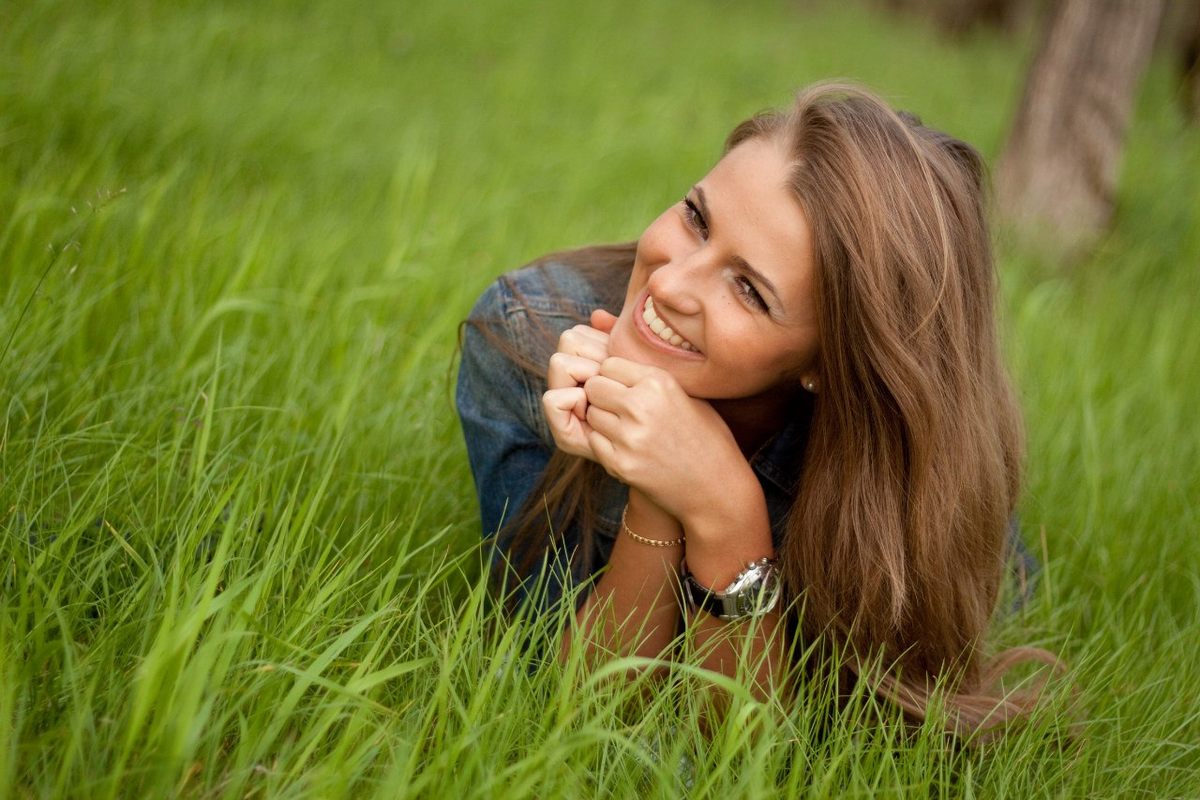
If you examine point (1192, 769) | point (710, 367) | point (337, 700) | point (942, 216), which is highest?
point (942, 216)

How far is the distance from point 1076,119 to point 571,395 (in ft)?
12.5

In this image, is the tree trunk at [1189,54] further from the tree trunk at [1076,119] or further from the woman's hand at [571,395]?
the woman's hand at [571,395]

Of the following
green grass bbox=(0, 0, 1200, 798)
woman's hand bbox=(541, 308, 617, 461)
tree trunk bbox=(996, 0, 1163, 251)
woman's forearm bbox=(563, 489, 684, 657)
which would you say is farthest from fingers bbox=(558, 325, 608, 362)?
tree trunk bbox=(996, 0, 1163, 251)

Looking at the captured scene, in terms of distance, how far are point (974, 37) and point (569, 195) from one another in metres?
9.44

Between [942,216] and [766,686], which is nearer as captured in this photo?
[942,216]

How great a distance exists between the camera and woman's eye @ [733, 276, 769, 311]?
163 cm

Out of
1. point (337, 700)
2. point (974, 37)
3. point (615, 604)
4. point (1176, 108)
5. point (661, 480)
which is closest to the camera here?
point (337, 700)

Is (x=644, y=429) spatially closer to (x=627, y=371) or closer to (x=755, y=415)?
(x=627, y=371)

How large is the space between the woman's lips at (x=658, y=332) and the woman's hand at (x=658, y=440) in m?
0.05

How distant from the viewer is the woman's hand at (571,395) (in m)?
1.67

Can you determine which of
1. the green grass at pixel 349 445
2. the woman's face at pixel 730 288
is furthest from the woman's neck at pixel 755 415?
the green grass at pixel 349 445

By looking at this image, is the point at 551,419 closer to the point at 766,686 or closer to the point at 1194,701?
the point at 766,686

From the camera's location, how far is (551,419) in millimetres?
1674

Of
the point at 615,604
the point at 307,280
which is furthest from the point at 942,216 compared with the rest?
the point at 307,280
